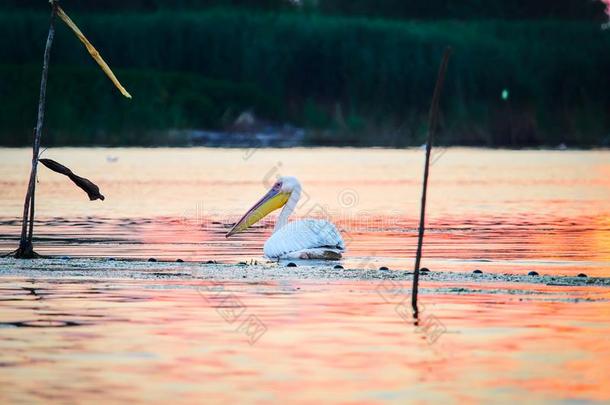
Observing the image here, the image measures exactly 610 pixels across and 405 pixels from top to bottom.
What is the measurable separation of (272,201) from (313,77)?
69.9 m

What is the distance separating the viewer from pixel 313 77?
9219 centimetres

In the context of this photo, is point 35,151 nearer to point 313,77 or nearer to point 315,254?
point 315,254

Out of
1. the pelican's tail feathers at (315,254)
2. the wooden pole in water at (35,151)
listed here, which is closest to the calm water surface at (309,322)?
the pelican's tail feathers at (315,254)

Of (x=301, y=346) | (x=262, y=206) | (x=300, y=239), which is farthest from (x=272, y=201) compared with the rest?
(x=301, y=346)

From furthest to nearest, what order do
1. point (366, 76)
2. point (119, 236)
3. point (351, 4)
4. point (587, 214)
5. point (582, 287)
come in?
point (351, 4), point (366, 76), point (587, 214), point (119, 236), point (582, 287)

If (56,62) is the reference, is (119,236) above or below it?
below

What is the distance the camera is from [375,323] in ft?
47.1

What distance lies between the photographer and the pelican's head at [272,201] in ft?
73.0

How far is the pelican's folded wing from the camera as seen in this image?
20.3 meters

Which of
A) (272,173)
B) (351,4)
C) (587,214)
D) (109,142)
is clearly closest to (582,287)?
(587,214)

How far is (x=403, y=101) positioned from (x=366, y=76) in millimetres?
3511

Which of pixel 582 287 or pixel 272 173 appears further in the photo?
pixel 272 173

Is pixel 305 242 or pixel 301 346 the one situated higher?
pixel 305 242

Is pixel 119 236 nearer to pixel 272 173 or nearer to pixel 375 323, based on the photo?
pixel 375 323
